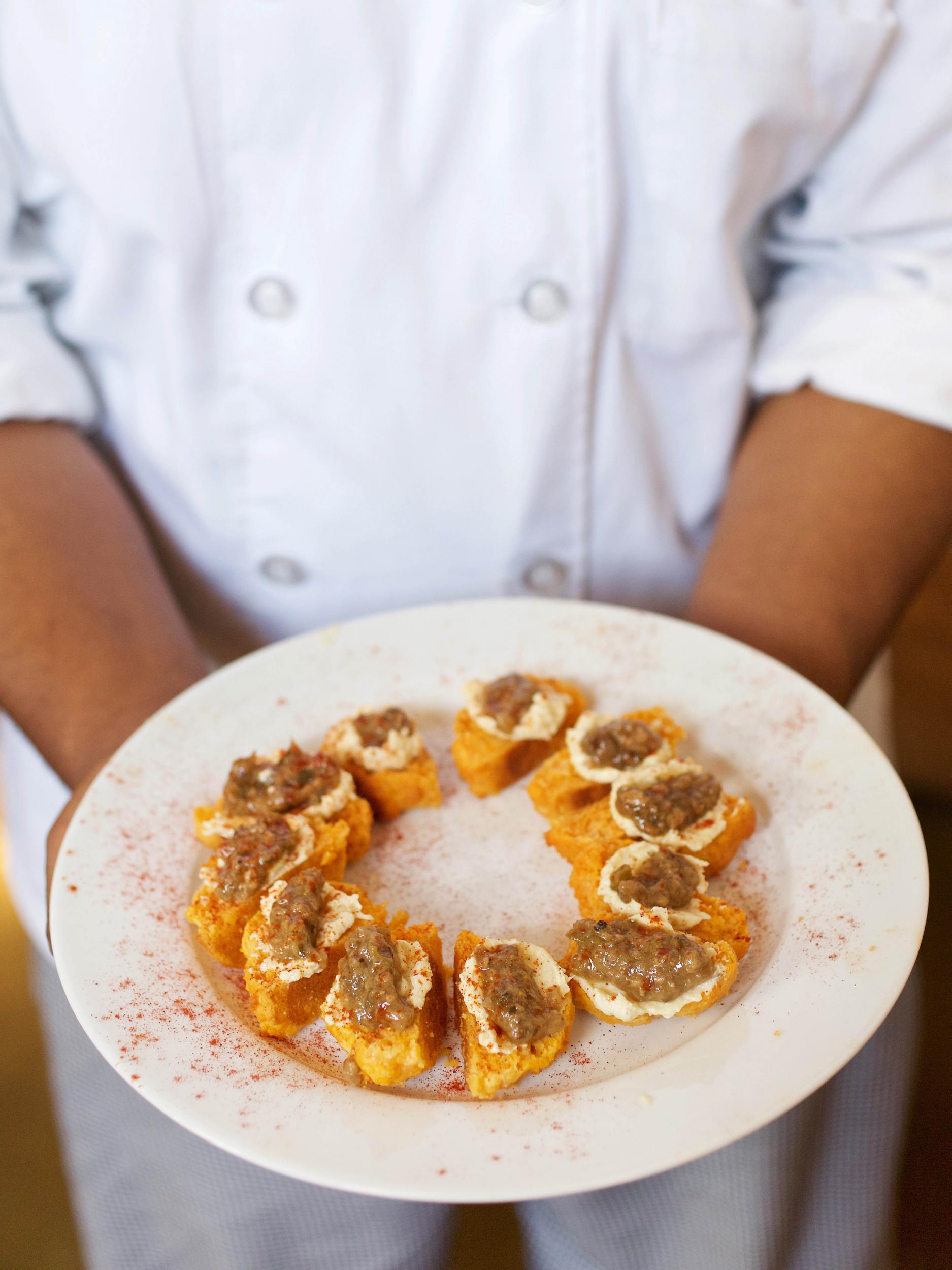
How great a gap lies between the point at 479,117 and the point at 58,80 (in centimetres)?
47

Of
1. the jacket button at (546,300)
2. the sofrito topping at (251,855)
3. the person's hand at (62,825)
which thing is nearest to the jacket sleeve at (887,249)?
the jacket button at (546,300)

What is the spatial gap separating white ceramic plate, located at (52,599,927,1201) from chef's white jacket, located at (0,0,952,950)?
0.62ft

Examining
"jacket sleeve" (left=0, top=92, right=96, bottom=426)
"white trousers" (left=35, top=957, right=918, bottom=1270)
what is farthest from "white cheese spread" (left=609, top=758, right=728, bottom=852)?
"jacket sleeve" (left=0, top=92, right=96, bottom=426)

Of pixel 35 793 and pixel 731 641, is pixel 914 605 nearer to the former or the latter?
pixel 731 641

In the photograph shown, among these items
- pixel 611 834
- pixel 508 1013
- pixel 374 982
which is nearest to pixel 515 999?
pixel 508 1013

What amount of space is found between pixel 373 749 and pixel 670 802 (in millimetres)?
313

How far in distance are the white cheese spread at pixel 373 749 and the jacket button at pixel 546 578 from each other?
0.35 m

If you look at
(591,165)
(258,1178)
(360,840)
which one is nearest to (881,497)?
(591,165)

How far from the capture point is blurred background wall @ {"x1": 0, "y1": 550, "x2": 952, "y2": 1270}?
4.76 feet

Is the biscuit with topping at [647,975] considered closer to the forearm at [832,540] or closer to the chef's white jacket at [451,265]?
the forearm at [832,540]

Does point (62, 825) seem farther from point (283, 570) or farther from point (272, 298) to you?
point (272, 298)

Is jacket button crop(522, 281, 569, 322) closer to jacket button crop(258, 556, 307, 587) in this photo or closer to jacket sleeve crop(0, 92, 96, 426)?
jacket button crop(258, 556, 307, 587)

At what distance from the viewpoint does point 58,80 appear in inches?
47.0

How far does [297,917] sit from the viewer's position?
966 mm
